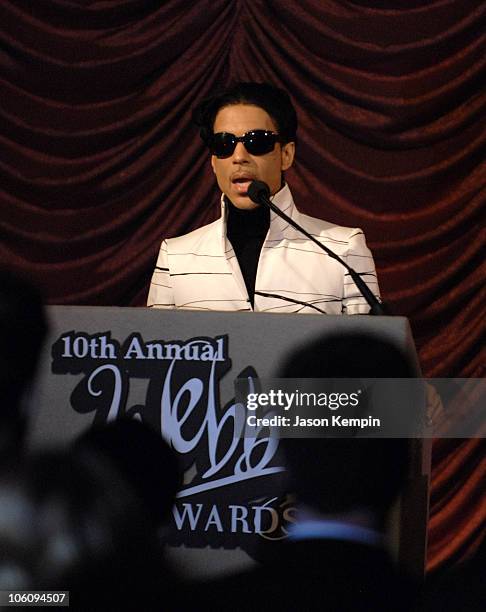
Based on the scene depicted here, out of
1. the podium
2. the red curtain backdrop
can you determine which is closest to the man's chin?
the podium

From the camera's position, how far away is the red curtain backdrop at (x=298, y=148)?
121 inches

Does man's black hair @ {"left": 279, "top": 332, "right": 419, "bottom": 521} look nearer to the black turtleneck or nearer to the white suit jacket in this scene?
the white suit jacket

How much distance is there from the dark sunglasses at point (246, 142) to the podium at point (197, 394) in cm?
76

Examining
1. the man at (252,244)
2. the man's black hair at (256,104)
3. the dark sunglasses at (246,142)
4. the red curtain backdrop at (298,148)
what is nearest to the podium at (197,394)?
the man at (252,244)

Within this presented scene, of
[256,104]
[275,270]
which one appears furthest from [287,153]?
[275,270]

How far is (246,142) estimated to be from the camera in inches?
77.1

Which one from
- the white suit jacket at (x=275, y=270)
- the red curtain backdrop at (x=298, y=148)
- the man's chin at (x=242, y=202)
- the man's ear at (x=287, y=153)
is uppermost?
the red curtain backdrop at (x=298, y=148)

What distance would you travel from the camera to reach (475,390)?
3.08m

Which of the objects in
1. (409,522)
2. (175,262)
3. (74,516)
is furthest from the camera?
(175,262)

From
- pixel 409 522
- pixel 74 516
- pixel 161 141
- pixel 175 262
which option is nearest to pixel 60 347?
pixel 74 516

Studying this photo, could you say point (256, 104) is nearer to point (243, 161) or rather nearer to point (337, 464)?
point (243, 161)

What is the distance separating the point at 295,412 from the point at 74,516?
0.28m

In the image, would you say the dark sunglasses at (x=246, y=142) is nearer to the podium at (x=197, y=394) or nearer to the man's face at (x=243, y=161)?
the man's face at (x=243, y=161)

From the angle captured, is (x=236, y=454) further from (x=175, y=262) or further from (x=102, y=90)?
(x=102, y=90)
